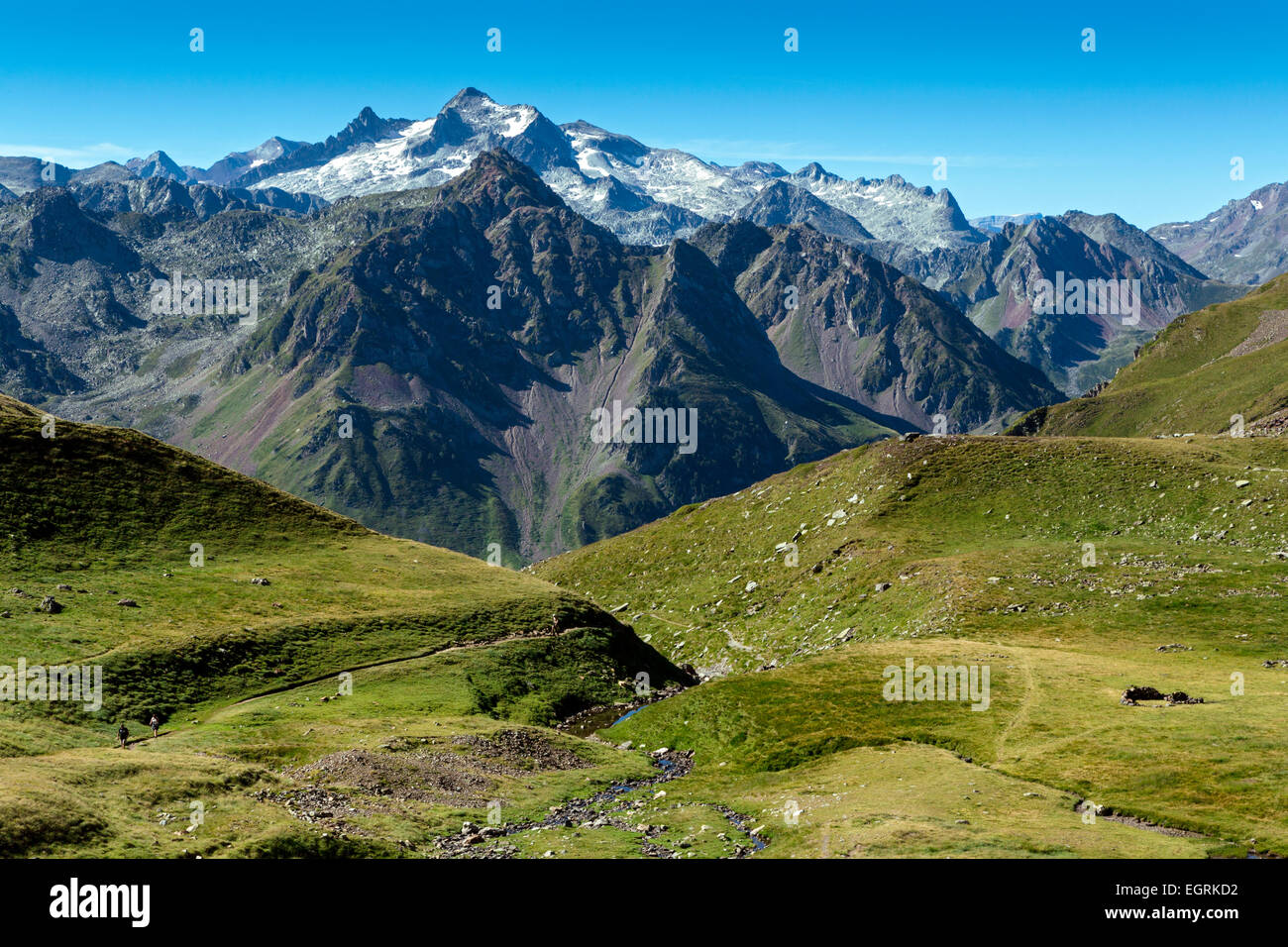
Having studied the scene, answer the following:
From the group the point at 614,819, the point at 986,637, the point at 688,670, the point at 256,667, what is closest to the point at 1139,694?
the point at 986,637

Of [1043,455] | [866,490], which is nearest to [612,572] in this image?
[866,490]

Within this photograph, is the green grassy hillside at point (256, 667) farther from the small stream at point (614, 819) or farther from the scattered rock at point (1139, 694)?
the scattered rock at point (1139, 694)

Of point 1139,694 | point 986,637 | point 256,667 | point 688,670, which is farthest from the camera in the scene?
point 688,670

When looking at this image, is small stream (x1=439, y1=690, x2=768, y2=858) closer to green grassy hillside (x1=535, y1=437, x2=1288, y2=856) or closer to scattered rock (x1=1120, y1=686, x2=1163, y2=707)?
green grassy hillside (x1=535, y1=437, x2=1288, y2=856)

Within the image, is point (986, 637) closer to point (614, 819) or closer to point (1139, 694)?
point (1139, 694)

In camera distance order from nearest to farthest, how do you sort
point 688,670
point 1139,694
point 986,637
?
point 1139,694
point 986,637
point 688,670
